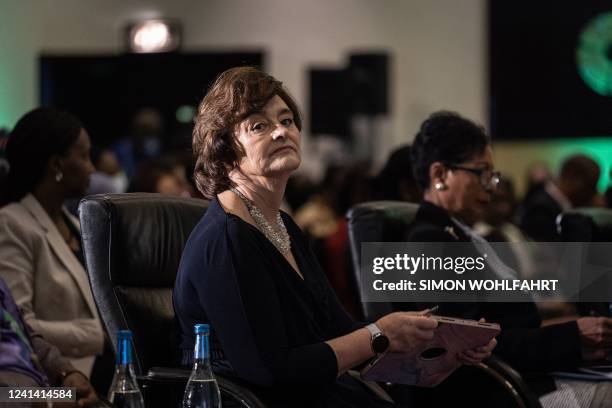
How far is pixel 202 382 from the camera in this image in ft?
6.75

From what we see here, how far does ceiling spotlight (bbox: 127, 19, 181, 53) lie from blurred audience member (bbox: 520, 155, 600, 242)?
16.1 feet

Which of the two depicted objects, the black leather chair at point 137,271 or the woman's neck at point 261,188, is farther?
the black leather chair at point 137,271

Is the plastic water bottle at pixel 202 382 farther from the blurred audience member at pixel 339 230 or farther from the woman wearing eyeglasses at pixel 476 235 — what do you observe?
the blurred audience member at pixel 339 230

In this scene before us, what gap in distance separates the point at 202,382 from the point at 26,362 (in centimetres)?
43

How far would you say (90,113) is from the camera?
31.6ft

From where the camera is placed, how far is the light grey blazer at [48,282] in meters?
2.88

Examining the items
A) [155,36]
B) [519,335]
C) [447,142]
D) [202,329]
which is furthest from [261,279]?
[155,36]

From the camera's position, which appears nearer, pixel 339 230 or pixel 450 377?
pixel 450 377

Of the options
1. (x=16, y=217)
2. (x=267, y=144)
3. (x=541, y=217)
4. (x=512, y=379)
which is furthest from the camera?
(x=541, y=217)

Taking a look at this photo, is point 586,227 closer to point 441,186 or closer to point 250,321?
point 441,186

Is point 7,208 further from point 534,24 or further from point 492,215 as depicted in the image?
point 534,24

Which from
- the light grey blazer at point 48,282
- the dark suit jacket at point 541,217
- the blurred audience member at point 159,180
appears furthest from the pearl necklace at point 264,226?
the dark suit jacket at point 541,217

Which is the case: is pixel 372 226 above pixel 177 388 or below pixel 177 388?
above

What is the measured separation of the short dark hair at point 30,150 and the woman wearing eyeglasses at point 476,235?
108 centimetres
